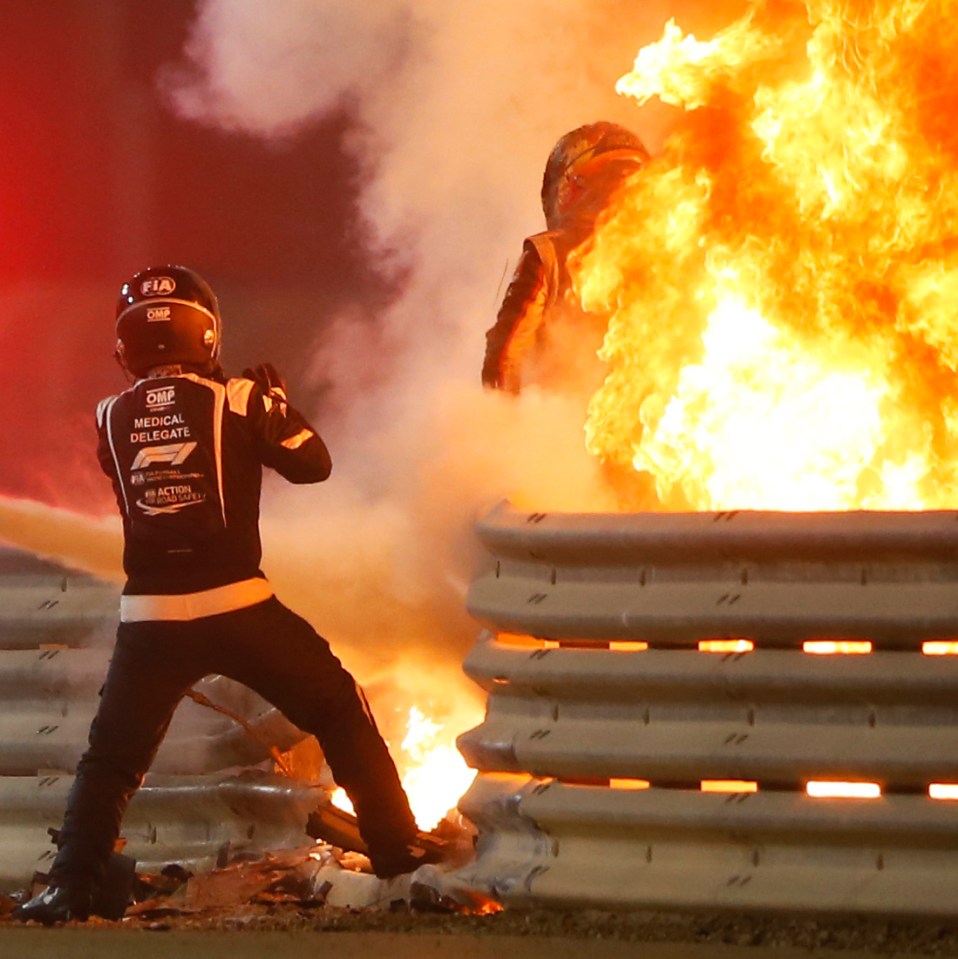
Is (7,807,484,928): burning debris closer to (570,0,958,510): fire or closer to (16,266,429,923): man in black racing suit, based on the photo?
(16,266,429,923): man in black racing suit

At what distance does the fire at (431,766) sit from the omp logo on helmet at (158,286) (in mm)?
1722

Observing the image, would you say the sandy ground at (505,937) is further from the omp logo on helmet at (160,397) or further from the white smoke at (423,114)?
the white smoke at (423,114)

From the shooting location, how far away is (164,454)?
5273 mm

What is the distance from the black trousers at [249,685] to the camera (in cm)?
515

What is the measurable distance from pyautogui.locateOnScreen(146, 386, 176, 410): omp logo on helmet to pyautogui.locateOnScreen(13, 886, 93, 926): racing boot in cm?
142

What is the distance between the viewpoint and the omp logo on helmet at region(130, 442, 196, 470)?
5.26m

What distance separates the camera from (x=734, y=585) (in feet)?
15.0

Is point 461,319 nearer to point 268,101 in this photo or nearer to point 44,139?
point 268,101

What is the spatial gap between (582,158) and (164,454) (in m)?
2.56

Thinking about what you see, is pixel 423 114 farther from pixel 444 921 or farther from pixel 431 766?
pixel 444 921

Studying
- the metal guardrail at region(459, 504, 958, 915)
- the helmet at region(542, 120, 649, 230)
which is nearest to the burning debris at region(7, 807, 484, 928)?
the metal guardrail at region(459, 504, 958, 915)

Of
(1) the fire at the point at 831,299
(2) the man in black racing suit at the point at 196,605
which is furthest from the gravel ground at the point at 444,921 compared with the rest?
(1) the fire at the point at 831,299

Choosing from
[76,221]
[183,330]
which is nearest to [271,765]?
[183,330]

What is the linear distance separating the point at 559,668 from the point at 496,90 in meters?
4.28
